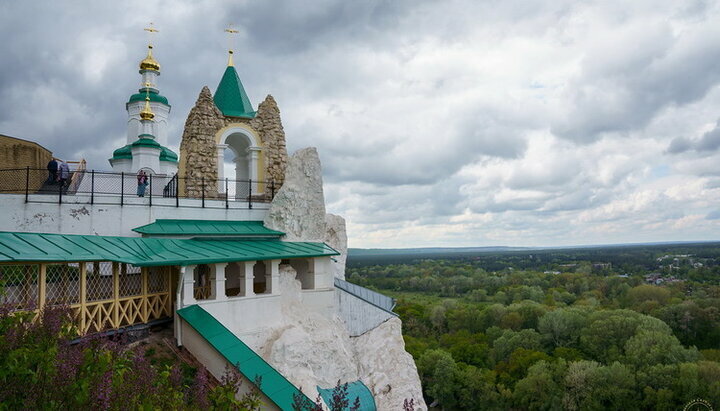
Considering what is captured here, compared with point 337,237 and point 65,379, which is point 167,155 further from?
point 65,379

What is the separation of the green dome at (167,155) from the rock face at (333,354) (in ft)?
56.8

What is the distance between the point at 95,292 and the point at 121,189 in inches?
184

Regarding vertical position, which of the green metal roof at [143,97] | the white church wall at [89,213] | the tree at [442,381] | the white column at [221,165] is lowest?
the tree at [442,381]

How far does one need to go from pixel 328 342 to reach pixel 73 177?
10.3m

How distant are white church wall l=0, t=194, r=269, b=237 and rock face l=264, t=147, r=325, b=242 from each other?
2.02 m

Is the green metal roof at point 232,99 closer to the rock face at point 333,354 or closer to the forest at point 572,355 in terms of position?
the rock face at point 333,354

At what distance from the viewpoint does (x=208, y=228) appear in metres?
14.3

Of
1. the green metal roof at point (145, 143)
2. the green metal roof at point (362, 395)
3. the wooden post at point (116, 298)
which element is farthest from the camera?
the green metal roof at point (145, 143)

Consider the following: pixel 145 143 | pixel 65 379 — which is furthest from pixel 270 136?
pixel 65 379

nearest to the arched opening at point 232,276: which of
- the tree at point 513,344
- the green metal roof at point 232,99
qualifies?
the green metal roof at point 232,99

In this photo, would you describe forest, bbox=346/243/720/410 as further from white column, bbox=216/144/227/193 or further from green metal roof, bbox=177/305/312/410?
green metal roof, bbox=177/305/312/410

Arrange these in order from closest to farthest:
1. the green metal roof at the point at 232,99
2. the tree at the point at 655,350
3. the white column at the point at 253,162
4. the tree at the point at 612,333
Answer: the green metal roof at the point at 232,99
the white column at the point at 253,162
the tree at the point at 655,350
the tree at the point at 612,333

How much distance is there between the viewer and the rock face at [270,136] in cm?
1711

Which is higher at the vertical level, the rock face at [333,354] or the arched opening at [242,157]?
the arched opening at [242,157]
